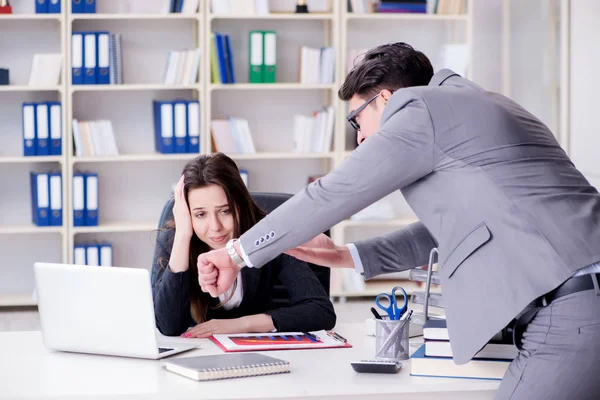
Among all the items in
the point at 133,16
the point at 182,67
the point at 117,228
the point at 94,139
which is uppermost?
the point at 133,16

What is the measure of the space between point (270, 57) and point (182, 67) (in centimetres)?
53

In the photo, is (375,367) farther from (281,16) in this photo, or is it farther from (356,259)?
(281,16)

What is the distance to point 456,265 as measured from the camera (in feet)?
5.25

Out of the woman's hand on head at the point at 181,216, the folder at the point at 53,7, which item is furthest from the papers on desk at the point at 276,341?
the folder at the point at 53,7

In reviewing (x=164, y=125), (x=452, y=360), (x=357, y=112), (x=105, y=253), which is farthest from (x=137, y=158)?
(x=452, y=360)

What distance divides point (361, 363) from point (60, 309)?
→ 2.27ft

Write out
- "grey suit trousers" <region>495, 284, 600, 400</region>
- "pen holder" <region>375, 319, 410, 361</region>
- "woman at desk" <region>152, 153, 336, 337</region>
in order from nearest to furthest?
"grey suit trousers" <region>495, 284, 600, 400</region> → "pen holder" <region>375, 319, 410, 361</region> → "woman at desk" <region>152, 153, 336, 337</region>

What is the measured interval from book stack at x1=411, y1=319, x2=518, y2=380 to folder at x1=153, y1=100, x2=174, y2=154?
11.9 feet

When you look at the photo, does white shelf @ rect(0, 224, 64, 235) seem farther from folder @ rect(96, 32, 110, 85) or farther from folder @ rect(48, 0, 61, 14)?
folder @ rect(48, 0, 61, 14)

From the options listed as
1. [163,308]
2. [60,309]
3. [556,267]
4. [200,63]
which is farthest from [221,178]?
[200,63]

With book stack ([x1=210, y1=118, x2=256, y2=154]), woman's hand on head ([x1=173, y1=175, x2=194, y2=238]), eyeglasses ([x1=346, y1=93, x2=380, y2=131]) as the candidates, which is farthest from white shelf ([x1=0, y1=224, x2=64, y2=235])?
eyeglasses ([x1=346, y1=93, x2=380, y2=131])

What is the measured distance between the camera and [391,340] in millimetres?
1931

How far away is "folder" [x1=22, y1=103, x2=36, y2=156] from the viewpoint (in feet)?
16.8

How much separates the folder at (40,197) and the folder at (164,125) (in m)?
0.70
